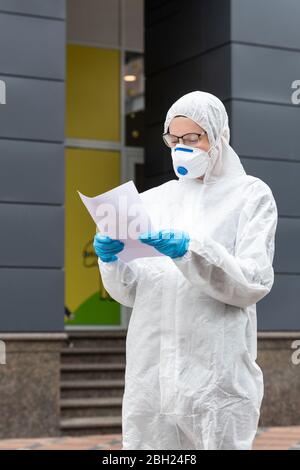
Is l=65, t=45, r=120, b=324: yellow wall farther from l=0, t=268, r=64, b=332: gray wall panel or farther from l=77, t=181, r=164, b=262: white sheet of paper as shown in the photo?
l=77, t=181, r=164, b=262: white sheet of paper

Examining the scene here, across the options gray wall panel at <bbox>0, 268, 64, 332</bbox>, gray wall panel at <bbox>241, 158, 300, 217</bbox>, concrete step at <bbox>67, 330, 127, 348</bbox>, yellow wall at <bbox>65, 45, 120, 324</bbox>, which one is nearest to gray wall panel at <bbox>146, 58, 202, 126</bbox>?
gray wall panel at <bbox>241, 158, 300, 217</bbox>

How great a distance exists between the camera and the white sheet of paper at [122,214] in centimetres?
277

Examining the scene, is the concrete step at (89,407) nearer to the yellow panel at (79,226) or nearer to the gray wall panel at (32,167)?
the gray wall panel at (32,167)

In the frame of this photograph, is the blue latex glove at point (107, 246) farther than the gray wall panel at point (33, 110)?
No

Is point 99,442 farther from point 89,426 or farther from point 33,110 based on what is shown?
point 33,110

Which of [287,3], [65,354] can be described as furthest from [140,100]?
[65,354]

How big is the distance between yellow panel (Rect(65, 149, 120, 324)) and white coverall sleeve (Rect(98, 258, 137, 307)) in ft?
25.6

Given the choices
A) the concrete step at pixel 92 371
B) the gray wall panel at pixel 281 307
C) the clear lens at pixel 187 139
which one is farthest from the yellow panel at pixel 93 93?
the clear lens at pixel 187 139

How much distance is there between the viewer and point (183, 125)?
116 inches

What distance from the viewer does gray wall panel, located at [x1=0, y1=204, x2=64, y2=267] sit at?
25.3 feet

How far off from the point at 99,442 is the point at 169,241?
540 centimetres

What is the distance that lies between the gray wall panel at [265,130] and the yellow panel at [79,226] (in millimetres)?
2786
